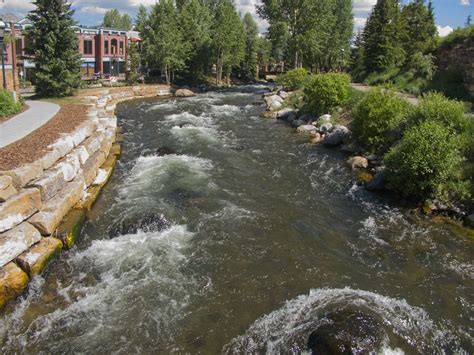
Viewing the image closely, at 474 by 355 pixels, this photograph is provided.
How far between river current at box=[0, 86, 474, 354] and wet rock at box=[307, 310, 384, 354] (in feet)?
0.11

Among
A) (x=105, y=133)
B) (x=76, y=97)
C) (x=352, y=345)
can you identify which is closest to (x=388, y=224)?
(x=352, y=345)

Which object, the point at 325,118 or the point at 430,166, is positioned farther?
the point at 325,118

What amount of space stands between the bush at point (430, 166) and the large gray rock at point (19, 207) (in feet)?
36.1

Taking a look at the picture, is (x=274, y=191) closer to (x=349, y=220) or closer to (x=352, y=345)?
(x=349, y=220)

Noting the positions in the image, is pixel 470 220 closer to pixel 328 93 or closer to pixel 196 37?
pixel 328 93

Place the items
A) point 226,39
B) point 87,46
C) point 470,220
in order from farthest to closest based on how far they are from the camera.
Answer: point 87,46 < point 226,39 < point 470,220

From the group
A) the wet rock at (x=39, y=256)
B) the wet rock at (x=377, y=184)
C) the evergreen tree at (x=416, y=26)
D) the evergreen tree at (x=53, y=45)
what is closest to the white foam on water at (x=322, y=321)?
the wet rock at (x=39, y=256)

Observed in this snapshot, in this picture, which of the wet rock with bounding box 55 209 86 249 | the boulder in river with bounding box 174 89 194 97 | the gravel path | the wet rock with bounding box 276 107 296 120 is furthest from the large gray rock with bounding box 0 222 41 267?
the boulder in river with bounding box 174 89 194 97

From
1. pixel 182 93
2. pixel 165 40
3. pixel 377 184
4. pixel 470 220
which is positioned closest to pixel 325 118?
pixel 377 184

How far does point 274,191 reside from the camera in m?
14.8

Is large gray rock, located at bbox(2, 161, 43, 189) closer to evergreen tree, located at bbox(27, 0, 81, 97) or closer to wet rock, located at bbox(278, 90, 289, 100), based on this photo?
evergreen tree, located at bbox(27, 0, 81, 97)

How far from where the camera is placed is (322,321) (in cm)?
775

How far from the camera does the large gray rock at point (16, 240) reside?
8.54 metres

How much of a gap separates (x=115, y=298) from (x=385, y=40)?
1429 inches
